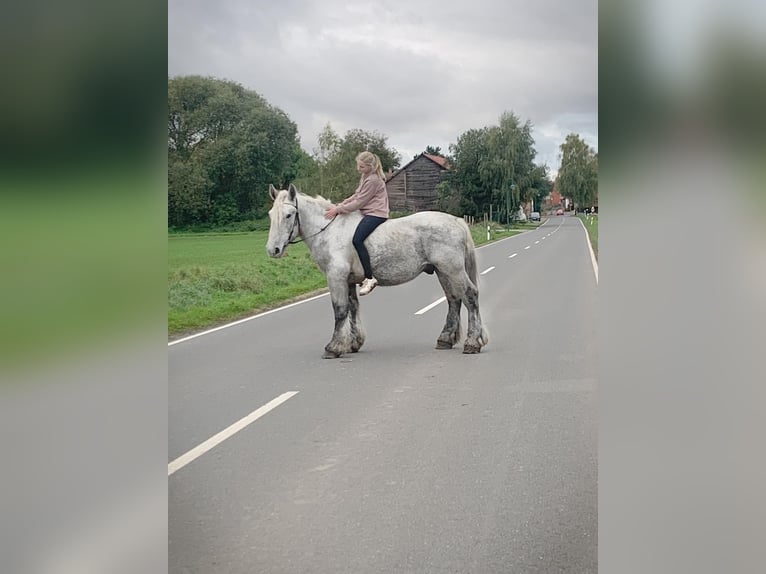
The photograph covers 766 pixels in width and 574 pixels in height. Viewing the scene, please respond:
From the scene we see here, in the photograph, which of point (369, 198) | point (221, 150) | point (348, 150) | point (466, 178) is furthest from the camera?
point (369, 198)

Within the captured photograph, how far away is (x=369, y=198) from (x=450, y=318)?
7.93 feet

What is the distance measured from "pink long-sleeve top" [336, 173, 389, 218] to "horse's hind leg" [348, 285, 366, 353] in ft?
Answer: 4.92

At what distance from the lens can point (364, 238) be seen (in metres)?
5.31

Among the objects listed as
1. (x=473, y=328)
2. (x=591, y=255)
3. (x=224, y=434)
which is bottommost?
(x=224, y=434)

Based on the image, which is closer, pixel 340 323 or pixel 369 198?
pixel 369 198

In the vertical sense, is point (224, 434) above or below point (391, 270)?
below

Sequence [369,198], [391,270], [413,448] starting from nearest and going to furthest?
[369,198] → [413,448] → [391,270]

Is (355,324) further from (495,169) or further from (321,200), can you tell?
(495,169)

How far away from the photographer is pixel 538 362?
14.7 ft

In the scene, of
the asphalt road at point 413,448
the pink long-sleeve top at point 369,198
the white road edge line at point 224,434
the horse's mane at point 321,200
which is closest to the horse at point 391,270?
the asphalt road at point 413,448

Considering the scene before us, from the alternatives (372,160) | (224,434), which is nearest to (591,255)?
(372,160)
